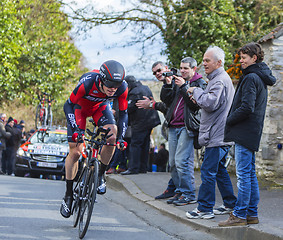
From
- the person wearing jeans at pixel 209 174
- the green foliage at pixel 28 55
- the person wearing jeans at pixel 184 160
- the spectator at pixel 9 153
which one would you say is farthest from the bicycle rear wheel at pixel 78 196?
the green foliage at pixel 28 55

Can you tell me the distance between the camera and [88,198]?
6.01 metres

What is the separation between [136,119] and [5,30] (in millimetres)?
16854

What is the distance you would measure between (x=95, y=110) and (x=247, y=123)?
2.19 m

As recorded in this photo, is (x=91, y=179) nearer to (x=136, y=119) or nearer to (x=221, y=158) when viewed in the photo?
(x=221, y=158)

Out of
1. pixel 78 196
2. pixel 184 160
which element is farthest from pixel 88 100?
pixel 184 160

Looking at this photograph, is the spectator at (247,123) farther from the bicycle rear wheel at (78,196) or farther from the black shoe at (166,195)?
the black shoe at (166,195)

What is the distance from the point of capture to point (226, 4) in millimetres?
20375

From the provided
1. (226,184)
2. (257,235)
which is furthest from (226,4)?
(257,235)

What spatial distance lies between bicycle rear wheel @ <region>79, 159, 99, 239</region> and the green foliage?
21.4 m

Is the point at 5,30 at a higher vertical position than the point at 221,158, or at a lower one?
higher

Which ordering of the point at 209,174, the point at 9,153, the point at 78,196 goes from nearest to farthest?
the point at 78,196
the point at 209,174
the point at 9,153

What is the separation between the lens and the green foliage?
26672 mm

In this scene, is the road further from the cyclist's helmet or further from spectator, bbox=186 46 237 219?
the cyclist's helmet

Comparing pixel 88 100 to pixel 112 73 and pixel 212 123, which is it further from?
pixel 212 123
